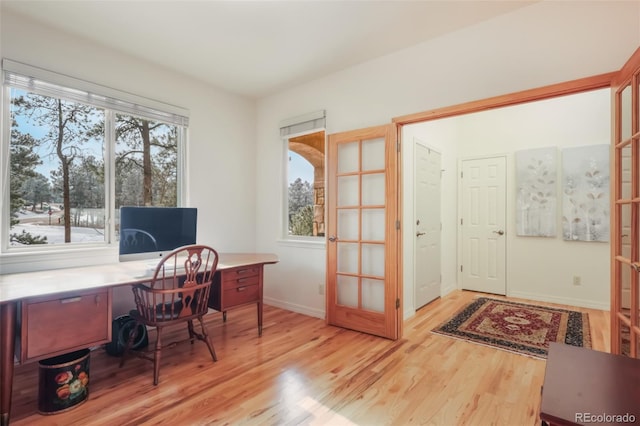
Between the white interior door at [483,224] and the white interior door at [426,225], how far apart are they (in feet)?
2.56

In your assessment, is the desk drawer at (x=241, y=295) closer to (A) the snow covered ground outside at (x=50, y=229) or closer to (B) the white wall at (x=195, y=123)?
(B) the white wall at (x=195, y=123)

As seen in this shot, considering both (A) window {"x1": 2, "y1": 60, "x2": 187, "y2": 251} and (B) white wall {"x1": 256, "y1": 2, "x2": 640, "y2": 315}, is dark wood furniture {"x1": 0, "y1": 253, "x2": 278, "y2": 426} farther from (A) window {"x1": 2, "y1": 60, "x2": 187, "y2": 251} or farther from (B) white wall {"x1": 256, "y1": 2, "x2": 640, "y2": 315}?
(B) white wall {"x1": 256, "y1": 2, "x2": 640, "y2": 315}

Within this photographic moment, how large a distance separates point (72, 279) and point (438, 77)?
314cm

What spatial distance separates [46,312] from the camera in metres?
1.79

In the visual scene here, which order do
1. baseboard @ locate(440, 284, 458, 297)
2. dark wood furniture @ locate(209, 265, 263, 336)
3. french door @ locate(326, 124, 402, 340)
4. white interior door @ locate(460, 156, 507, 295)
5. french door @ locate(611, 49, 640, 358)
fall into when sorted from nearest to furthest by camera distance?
french door @ locate(611, 49, 640, 358)
dark wood furniture @ locate(209, 265, 263, 336)
french door @ locate(326, 124, 402, 340)
baseboard @ locate(440, 284, 458, 297)
white interior door @ locate(460, 156, 507, 295)

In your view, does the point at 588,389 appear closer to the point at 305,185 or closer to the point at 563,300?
the point at 305,185

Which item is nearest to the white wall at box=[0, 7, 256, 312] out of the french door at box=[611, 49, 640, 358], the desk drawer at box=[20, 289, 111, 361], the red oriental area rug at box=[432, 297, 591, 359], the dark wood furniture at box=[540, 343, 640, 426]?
the desk drawer at box=[20, 289, 111, 361]

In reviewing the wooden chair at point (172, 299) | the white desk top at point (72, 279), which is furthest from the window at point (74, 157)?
the wooden chair at point (172, 299)

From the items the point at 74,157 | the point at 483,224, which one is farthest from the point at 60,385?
the point at 483,224

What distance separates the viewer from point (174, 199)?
337 centimetres

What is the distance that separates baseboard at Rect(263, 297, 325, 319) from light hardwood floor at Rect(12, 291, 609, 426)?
477 millimetres

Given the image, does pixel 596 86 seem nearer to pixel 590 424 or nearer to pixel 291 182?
pixel 590 424

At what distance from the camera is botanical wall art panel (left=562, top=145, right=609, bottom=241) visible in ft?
12.5

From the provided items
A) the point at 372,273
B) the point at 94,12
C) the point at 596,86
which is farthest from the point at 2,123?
the point at 596,86
